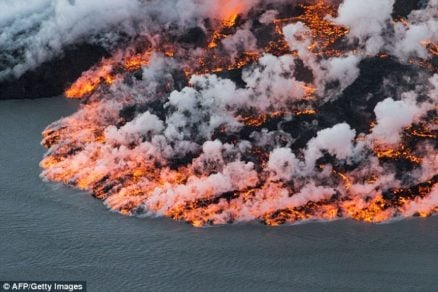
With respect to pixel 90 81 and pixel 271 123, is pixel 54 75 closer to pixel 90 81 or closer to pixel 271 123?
pixel 90 81

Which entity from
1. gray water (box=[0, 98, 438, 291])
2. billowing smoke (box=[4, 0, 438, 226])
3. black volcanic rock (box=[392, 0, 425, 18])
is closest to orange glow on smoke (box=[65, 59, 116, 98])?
billowing smoke (box=[4, 0, 438, 226])

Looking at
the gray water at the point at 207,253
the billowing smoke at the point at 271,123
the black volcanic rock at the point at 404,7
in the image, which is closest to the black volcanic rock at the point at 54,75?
the billowing smoke at the point at 271,123

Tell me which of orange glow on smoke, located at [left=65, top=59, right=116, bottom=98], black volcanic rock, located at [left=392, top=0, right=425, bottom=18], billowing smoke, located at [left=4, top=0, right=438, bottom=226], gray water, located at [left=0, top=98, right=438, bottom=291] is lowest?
gray water, located at [left=0, top=98, right=438, bottom=291]

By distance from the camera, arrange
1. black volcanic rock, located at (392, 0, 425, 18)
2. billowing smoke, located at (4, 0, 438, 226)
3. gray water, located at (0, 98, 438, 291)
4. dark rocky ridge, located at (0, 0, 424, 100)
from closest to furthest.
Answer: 1. gray water, located at (0, 98, 438, 291)
2. billowing smoke, located at (4, 0, 438, 226)
3. black volcanic rock, located at (392, 0, 425, 18)
4. dark rocky ridge, located at (0, 0, 424, 100)

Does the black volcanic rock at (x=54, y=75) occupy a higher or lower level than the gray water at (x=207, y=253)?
higher

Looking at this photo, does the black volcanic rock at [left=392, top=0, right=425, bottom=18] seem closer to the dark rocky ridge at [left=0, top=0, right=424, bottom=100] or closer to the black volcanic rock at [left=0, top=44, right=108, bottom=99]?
the dark rocky ridge at [left=0, top=0, right=424, bottom=100]

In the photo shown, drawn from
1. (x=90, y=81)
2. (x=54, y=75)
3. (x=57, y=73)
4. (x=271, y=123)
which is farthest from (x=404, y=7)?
(x=54, y=75)

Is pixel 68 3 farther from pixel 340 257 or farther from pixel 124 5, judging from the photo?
pixel 340 257

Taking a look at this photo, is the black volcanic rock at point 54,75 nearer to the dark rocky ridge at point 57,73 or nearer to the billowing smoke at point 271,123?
the dark rocky ridge at point 57,73
